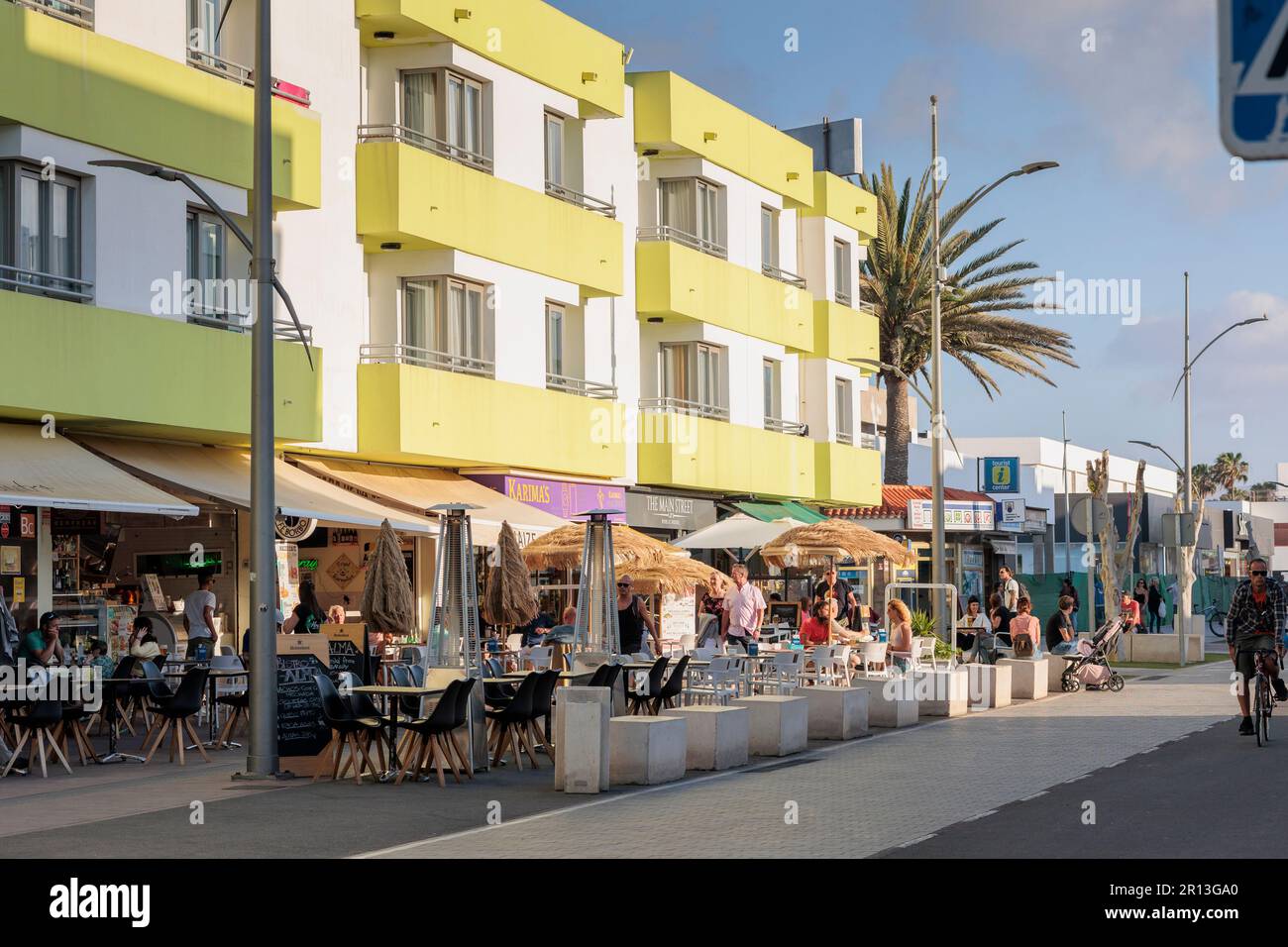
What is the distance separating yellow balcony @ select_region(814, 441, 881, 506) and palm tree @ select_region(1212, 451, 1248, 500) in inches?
3396

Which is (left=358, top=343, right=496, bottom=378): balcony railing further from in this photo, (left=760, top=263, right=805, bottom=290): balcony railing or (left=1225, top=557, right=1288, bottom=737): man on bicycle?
(left=1225, top=557, right=1288, bottom=737): man on bicycle

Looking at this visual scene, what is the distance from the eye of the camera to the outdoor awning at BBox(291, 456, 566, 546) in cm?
2766

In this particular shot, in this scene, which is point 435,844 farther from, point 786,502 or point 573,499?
point 786,502

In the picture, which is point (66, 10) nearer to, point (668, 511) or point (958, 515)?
point (668, 511)

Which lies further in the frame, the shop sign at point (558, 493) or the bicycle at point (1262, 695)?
the shop sign at point (558, 493)

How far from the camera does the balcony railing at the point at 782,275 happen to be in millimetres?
44250

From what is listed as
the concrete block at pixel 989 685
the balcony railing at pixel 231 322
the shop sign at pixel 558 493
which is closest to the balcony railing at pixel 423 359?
the shop sign at pixel 558 493

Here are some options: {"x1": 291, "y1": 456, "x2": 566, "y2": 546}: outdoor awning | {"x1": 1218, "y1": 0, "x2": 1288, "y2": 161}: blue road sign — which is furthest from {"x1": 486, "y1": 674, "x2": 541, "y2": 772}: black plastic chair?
{"x1": 1218, "y1": 0, "x2": 1288, "y2": 161}: blue road sign

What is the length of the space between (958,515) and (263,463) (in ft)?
127

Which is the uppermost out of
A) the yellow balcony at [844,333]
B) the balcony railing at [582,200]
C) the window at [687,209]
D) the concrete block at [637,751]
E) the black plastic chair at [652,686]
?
the window at [687,209]

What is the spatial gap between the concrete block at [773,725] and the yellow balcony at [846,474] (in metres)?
25.6

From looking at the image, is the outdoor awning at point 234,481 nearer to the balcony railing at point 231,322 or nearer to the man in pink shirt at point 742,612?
the balcony railing at point 231,322
